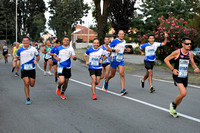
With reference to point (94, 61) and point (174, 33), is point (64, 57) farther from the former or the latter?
point (174, 33)

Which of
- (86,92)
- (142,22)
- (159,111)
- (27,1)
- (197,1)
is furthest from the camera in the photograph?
(27,1)

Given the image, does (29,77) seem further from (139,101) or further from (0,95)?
(139,101)

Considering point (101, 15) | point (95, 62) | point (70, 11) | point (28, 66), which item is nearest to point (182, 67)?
point (95, 62)

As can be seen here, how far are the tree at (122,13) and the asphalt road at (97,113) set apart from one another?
2225 cm

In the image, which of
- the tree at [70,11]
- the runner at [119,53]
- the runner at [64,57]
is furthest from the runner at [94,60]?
the tree at [70,11]

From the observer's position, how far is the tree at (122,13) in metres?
31.6

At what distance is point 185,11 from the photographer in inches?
1309

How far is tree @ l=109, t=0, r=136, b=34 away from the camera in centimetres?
3159

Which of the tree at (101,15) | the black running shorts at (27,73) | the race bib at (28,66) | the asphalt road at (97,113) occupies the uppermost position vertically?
the tree at (101,15)

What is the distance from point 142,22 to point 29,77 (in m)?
25.9

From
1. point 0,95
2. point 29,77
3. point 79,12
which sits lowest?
point 0,95

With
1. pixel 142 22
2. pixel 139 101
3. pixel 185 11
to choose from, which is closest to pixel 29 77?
pixel 139 101

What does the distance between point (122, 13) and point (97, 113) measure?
26.2m

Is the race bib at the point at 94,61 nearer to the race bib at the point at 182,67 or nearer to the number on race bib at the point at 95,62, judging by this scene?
the number on race bib at the point at 95,62
